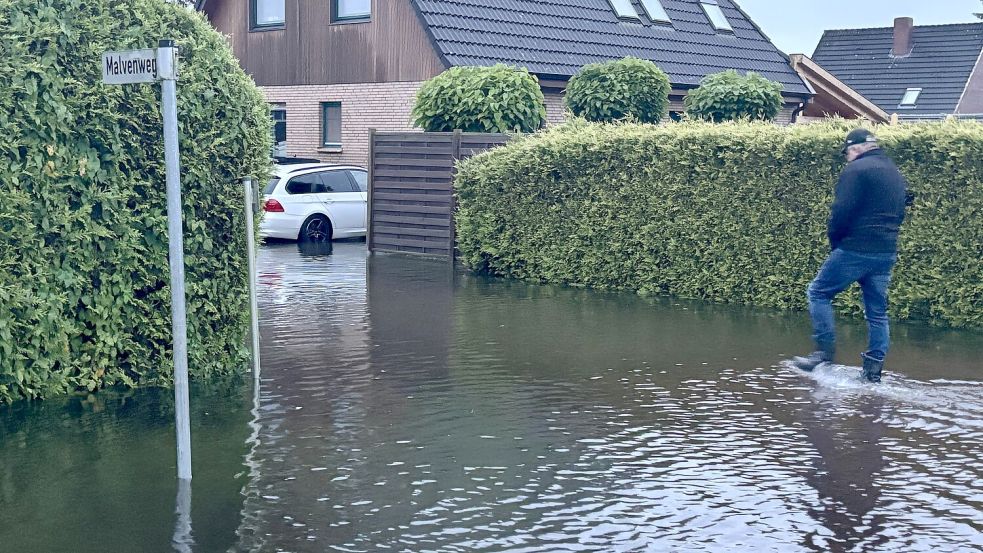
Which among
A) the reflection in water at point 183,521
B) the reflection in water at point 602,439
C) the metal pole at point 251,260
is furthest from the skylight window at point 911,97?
the reflection in water at point 183,521

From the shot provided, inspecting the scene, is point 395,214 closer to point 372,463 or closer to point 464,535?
point 372,463

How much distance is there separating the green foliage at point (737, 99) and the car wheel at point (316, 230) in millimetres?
6914

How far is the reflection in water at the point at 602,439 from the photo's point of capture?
5.75 meters

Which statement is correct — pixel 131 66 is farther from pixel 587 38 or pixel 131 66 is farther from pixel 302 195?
pixel 587 38

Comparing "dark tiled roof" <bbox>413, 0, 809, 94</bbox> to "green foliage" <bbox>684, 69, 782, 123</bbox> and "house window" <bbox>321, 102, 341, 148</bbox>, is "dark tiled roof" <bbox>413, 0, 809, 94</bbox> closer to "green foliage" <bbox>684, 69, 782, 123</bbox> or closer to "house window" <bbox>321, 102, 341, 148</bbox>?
"green foliage" <bbox>684, 69, 782, 123</bbox>

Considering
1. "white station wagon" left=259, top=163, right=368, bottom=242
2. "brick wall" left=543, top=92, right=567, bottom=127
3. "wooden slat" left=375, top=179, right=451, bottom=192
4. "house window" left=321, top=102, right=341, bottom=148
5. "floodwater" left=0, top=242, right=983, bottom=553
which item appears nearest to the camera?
"floodwater" left=0, top=242, right=983, bottom=553

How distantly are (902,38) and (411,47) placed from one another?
3166 cm

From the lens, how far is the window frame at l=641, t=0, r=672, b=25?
2902 centimetres

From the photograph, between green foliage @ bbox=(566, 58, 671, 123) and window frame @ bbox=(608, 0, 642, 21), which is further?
window frame @ bbox=(608, 0, 642, 21)

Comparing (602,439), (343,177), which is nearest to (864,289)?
(602,439)

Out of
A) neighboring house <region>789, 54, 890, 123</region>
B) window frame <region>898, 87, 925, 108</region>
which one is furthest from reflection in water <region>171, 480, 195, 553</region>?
window frame <region>898, 87, 925, 108</region>

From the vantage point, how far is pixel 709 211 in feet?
44.1

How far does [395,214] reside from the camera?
1900 cm

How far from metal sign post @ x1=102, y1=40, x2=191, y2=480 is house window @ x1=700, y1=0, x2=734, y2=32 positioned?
2598 cm
